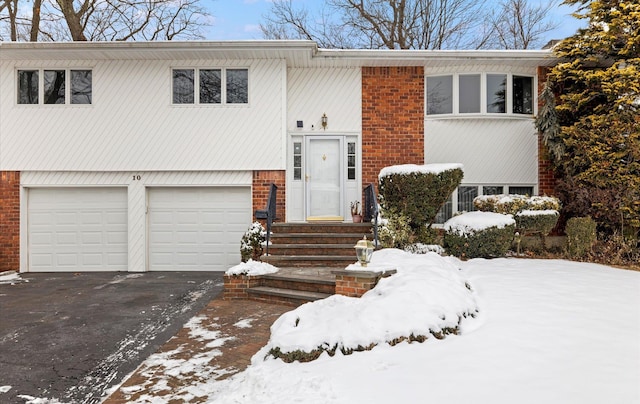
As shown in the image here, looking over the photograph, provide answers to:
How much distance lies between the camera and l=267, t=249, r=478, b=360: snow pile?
153 inches

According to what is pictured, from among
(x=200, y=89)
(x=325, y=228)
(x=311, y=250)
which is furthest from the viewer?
(x=200, y=89)

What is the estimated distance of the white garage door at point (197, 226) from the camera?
10070mm

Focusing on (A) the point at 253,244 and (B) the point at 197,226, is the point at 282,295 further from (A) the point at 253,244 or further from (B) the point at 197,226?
(B) the point at 197,226

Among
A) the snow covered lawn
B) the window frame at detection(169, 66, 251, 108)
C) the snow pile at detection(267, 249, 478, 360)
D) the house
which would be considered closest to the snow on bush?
the house

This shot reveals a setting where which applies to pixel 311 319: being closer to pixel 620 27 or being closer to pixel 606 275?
pixel 606 275

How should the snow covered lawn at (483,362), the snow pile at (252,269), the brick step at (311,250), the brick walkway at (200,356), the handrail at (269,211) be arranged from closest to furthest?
the snow covered lawn at (483,362) → the brick walkway at (200,356) → the snow pile at (252,269) → the handrail at (269,211) → the brick step at (311,250)

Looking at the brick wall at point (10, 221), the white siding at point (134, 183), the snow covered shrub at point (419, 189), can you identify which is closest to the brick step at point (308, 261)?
the snow covered shrub at point (419, 189)

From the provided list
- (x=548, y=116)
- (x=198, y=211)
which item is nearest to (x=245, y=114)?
(x=198, y=211)

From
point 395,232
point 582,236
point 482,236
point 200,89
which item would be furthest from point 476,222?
point 200,89

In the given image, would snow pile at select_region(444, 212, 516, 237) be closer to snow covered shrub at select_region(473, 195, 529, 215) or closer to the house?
snow covered shrub at select_region(473, 195, 529, 215)

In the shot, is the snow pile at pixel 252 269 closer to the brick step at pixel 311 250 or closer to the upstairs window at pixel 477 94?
the brick step at pixel 311 250

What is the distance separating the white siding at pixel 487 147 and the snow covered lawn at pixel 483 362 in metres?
5.64

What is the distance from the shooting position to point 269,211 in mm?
8375

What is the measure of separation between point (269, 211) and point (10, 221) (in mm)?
6658
